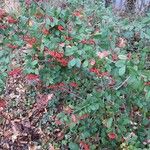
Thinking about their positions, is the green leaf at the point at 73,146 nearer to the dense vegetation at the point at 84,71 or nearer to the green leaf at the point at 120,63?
the dense vegetation at the point at 84,71

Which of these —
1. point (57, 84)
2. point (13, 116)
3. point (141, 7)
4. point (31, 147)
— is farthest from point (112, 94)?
point (141, 7)

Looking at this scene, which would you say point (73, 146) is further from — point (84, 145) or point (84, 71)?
point (84, 71)

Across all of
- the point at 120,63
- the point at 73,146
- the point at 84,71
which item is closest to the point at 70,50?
the point at 120,63

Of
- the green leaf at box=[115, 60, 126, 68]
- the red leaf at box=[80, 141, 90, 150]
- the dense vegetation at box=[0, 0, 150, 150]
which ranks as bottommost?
the red leaf at box=[80, 141, 90, 150]

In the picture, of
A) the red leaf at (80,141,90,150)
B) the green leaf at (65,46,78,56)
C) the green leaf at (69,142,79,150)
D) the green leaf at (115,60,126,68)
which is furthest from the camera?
the green leaf at (69,142,79,150)

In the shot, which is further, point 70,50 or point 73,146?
point 73,146

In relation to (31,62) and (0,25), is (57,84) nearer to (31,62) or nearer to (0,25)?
(31,62)

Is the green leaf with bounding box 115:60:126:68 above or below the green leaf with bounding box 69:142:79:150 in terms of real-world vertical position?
above

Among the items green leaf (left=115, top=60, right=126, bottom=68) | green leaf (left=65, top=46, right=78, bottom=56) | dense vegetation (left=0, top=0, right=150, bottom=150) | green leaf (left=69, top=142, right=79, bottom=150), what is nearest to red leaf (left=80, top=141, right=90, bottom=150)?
dense vegetation (left=0, top=0, right=150, bottom=150)

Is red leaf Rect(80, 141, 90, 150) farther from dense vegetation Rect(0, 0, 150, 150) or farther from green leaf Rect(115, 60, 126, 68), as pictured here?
green leaf Rect(115, 60, 126, 68)

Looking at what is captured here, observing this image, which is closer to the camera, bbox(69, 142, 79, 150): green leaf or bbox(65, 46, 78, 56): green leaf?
bbox(65, 46, 78, 56): green leaf

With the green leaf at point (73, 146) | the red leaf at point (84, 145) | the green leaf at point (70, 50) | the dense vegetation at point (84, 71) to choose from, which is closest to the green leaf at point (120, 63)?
the dense vegetation at point (84, 71)

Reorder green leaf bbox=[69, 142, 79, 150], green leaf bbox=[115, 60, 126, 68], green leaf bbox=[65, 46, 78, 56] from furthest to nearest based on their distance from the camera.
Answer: green leaf bbox=[69, 142, 79, 150] → green leaf bbox=[65, 46, 78, 56] → green leaf bbox=[115, 60, 126, 68]

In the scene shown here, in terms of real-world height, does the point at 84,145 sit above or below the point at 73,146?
above
